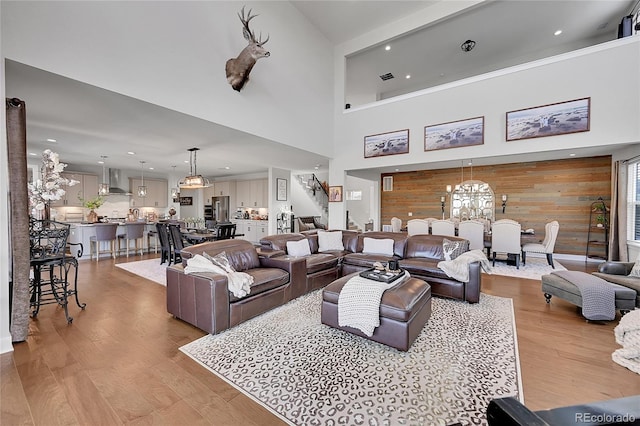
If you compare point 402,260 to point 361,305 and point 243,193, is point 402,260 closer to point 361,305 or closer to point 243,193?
point 361,305

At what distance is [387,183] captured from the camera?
1020 centimetres

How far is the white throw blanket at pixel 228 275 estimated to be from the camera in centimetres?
287

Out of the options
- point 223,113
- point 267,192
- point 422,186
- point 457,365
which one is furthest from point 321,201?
point 457,365

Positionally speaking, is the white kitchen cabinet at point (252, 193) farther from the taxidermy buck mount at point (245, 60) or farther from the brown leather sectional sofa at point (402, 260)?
the taxidermy buck mount at point (245, 60)

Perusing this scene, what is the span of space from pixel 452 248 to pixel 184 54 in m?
5.10

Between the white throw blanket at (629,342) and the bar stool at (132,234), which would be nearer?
the white throw blanket at (629,342)

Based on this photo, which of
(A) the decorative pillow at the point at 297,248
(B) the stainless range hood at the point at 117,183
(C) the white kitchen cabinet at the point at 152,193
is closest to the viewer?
(A) the decorative pillow at the point at 297,248

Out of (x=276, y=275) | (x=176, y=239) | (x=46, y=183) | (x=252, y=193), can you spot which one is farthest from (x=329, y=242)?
(x=252, y=193)

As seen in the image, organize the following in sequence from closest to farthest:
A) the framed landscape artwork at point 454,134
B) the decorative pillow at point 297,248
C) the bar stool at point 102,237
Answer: the decorative pillow at point 297,248 → the framed landscape artwork at point 454,134 → the bar stool at point 102,237

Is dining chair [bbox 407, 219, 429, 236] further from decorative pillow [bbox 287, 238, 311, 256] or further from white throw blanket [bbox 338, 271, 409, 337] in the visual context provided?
white throw blanket [bbox 338, 271, 409, 337]

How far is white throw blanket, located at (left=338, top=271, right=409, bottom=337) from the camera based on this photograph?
2.52m

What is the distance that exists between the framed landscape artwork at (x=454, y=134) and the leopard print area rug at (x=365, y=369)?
3902 millimetres

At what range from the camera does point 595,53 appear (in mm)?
4566

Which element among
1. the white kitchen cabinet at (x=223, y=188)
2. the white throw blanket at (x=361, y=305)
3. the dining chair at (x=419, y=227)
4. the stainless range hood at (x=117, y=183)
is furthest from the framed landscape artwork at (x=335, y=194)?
the stainless range hood at (x=117, y=183)
